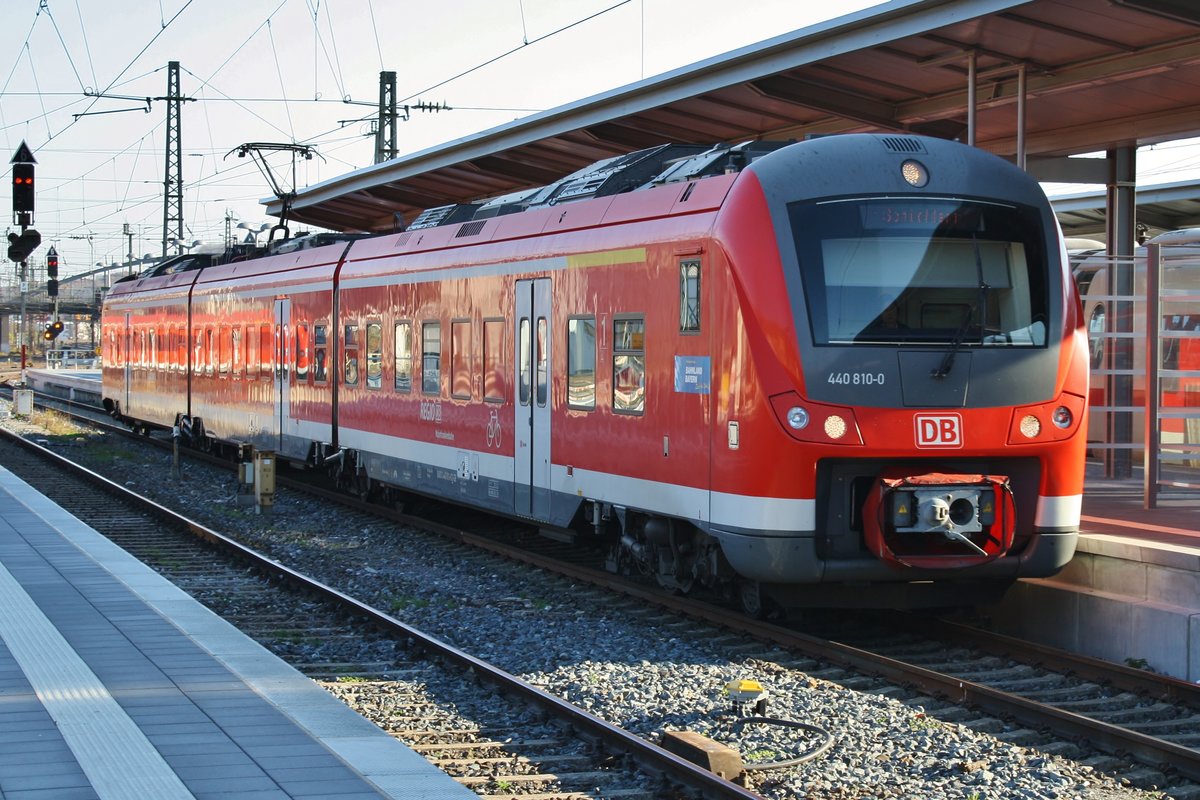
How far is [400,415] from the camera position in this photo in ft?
54.3

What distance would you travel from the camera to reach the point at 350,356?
18.4 metres

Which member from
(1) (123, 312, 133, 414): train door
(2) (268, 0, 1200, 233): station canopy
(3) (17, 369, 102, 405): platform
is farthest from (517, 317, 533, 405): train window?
(3) (17, 369, 102, 405): platform

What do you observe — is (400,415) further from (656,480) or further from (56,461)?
(56,461)

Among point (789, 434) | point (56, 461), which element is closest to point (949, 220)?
point (789, 434)

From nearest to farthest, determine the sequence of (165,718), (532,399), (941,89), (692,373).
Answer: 1. (165,718)
2. (692,373)
3. (532,399)
4. (941,89)

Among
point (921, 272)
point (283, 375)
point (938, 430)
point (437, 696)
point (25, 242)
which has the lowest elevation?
point (437, 696)

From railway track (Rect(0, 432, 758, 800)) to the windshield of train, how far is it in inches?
125

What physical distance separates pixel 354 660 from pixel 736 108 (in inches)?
337

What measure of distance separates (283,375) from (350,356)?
3190 millimetres

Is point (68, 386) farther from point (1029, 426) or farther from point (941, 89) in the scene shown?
point (1029, 426)

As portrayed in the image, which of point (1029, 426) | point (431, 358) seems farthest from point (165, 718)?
point (431, 358)

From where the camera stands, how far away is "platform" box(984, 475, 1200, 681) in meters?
9.32

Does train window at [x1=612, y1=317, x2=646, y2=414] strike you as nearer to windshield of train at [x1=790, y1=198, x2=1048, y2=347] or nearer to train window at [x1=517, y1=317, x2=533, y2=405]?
train window at [x1=517, y1=317, x2=533, y2=405]

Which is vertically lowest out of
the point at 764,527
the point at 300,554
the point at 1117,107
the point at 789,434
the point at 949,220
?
the point at 300,554
